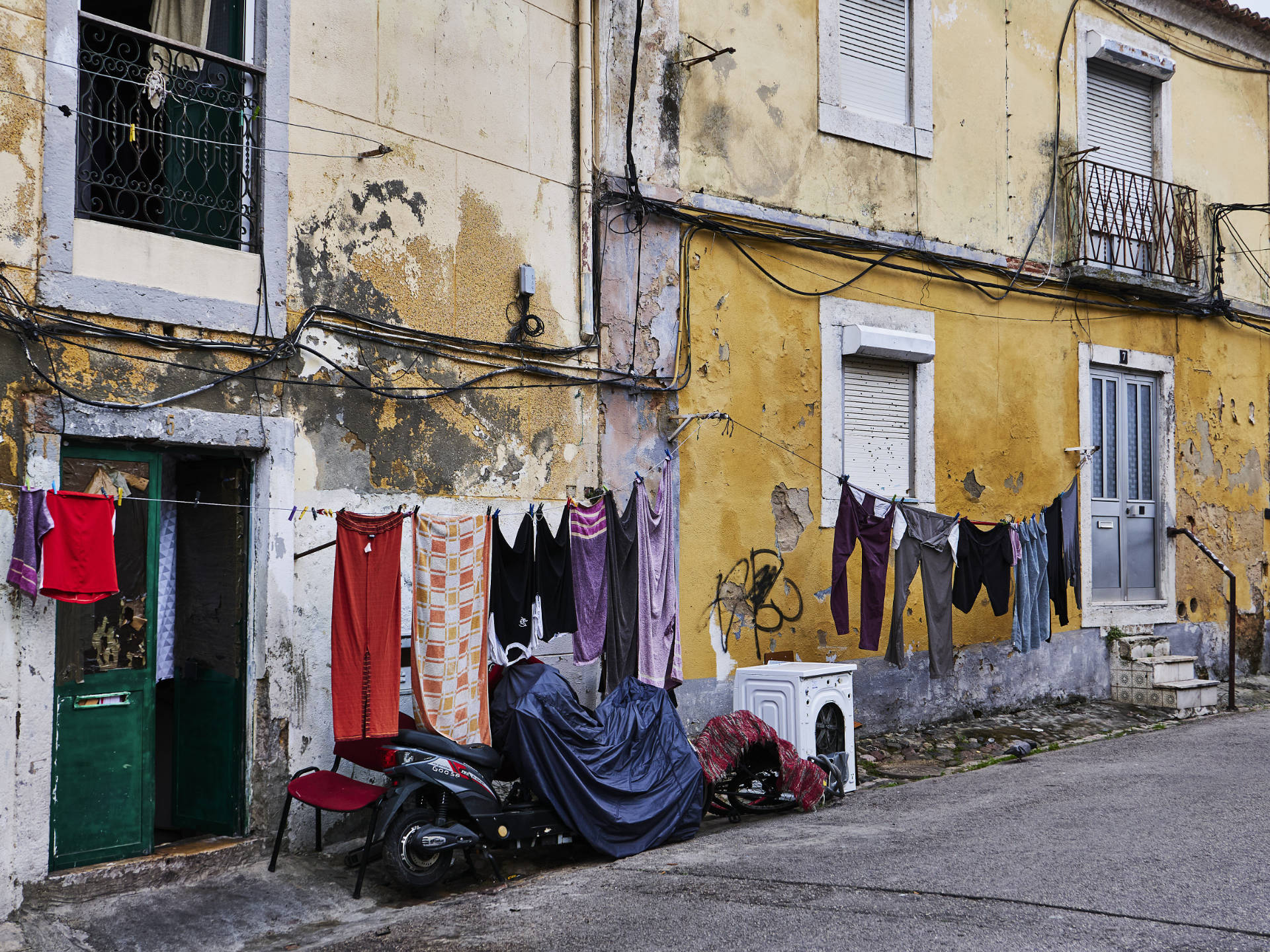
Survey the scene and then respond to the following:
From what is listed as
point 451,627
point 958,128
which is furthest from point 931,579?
point 958,128

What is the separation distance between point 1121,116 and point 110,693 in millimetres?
11430

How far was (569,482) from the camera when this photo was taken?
8602mm

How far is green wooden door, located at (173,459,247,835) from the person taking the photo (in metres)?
6.93

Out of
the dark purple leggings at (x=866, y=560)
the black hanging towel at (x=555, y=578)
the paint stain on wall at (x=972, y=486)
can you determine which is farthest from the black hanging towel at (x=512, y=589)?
the paint stain on wall at (x=972, y=486)

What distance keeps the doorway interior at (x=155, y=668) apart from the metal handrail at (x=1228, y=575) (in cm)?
975

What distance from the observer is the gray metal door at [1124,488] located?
12367mm

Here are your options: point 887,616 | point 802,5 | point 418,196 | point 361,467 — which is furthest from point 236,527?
point 802,5

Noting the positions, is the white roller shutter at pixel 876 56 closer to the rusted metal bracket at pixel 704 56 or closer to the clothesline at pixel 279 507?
the rusted metal bracket at pixel 704 56

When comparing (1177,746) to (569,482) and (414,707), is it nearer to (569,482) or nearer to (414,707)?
(569,482)

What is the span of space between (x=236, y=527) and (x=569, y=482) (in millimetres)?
2487

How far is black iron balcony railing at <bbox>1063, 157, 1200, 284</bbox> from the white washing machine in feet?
18.5

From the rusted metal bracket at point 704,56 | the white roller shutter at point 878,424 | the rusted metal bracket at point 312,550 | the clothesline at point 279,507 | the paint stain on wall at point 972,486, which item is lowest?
the rusted metal bracket at point 312,550

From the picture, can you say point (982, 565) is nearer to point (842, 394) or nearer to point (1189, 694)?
point (842, 394)

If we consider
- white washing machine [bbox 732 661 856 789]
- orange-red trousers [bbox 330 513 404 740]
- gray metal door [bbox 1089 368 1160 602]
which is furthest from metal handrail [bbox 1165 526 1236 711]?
orange-red trousers [bbox 330 513 404 740]
